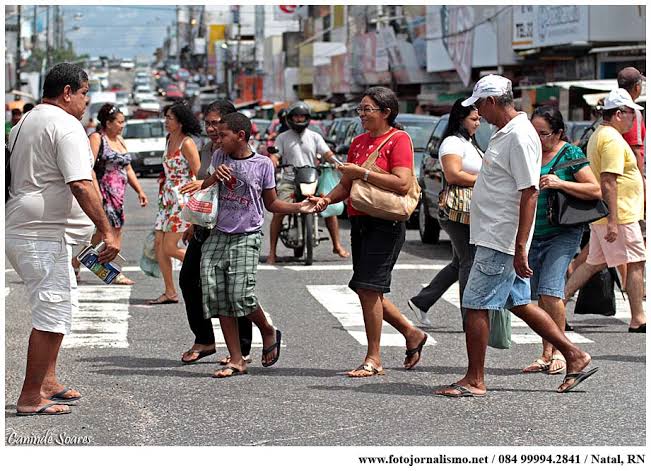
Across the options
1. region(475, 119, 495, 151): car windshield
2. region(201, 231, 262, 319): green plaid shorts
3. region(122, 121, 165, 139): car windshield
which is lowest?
region(201, 231, 262, 319): green plaid shorts

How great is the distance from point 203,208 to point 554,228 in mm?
2215

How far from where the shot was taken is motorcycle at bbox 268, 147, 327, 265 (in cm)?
1541

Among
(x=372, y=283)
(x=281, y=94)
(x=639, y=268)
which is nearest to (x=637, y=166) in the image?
(x=639, y=268)

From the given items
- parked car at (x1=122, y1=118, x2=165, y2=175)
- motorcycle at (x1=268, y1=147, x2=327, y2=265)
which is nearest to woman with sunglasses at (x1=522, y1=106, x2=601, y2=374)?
motorcycle at (x1=268, y1=147, x2=327, y2=265)

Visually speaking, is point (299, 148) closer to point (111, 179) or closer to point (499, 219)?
point (111, 179)

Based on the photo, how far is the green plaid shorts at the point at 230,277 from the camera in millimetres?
8711

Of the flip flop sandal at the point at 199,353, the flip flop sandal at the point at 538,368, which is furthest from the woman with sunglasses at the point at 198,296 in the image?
the flip flop sandal at the point at 538,368

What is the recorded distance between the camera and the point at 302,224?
52.3 ft

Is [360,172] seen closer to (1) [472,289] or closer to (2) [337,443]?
(1) [472,289]

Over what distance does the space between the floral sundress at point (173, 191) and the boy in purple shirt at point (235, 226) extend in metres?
2.87

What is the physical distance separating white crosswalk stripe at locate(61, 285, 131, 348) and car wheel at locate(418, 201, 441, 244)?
538 cm

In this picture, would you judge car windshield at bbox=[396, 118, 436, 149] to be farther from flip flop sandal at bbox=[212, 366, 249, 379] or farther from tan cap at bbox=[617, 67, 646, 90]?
flip flop sandal at bbox=[212, 366, 249, 379]

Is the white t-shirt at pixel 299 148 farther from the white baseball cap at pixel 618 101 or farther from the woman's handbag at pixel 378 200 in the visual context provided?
the woman's handbag at pixel 378 200

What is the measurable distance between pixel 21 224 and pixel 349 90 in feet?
160
